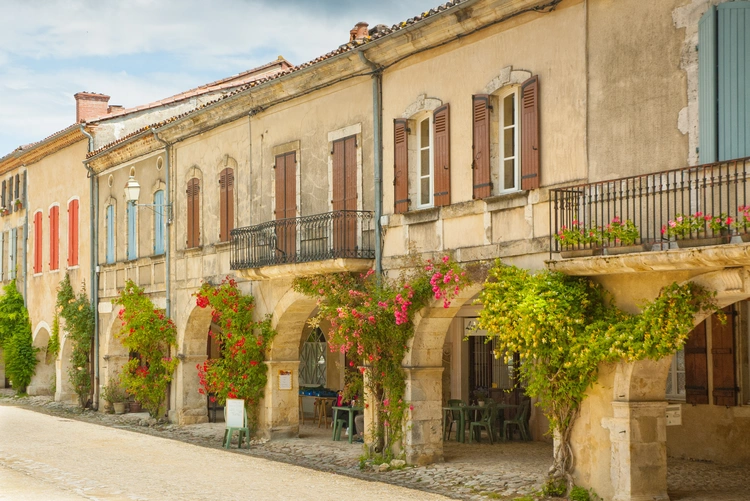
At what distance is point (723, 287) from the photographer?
1109 cm

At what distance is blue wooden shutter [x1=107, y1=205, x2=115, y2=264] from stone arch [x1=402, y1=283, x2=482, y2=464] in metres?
13.4

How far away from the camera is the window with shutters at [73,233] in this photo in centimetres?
2958

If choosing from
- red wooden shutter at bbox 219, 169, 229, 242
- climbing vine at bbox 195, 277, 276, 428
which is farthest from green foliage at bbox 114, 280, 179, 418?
climbing vine at bbox 195, 277, 276, 428

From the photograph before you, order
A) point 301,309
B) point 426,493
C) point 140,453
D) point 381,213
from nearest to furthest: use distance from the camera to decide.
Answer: point 426,493 → point 381,213 → point 140,453 → point 301,309

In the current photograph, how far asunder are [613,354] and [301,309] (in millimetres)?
8353

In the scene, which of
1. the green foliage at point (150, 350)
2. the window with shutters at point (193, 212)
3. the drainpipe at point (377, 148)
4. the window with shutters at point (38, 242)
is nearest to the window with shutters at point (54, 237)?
the window with shutters at point (38, 242)

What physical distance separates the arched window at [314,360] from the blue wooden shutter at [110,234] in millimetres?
5608

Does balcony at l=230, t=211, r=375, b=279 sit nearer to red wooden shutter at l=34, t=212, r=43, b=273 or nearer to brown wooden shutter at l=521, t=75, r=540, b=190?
brown wooden shutter at l=521, t=75, r=540, b=190

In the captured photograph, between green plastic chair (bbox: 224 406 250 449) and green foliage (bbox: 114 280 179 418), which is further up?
green foliage (bbox: 114 280 179 418)

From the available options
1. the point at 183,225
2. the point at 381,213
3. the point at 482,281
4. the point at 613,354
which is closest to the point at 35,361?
the point at 183,225

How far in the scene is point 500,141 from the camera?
14.3m

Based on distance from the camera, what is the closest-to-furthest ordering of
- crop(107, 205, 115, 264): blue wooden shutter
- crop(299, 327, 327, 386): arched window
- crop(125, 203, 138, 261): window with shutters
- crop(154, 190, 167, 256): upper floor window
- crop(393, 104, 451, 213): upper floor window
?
crop(393, 104, 451, 213): upper floor window
crop(154, 190, 167, 256): upper floor window
crop(299, 327, 327, 386): arched window
crop(125, 203, 138, 261): window with shutters
crop(107, 205, 115, 264): blue wooden shutter

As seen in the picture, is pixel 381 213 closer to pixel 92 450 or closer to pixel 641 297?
pixel 641 297

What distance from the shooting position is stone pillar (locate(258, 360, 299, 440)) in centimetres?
1966
